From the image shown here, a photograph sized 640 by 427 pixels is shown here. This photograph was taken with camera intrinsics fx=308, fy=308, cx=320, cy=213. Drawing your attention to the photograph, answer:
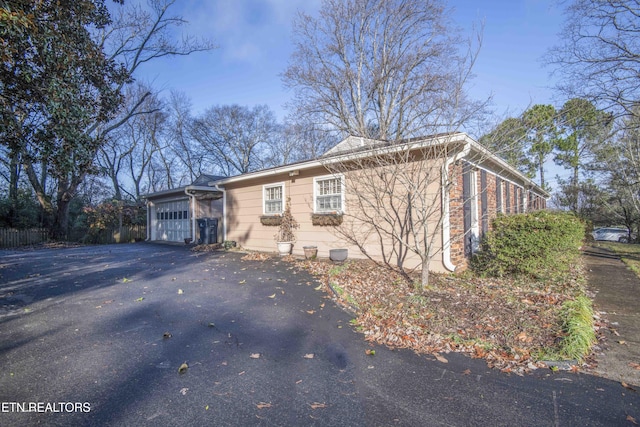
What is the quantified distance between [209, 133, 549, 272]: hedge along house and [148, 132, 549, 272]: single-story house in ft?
0.08

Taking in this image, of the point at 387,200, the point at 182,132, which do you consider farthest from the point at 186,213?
the point at 182,132

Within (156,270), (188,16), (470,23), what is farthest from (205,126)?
(470,23)

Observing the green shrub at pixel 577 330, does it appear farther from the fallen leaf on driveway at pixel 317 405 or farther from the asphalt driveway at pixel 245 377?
the fallen leaf on driveway at pixel 317 405

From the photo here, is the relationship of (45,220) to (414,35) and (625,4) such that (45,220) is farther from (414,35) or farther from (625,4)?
(625,4)

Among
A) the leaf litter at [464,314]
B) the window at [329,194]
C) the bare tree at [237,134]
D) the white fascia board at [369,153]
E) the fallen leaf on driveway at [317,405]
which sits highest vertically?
the bare tree at [237,134]

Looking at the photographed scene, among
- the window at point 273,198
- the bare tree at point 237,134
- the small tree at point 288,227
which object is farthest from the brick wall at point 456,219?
the bare tree at point 237,134

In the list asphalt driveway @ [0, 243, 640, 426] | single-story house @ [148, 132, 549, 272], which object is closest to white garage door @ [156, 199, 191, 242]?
single-story house @ [148, 132, 549, 272]

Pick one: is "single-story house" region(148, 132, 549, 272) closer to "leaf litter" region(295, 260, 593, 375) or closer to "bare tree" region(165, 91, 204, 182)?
"leaf litter" region(295, 260, 593, 375)

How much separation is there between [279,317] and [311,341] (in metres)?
0.90

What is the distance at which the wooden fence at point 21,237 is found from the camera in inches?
575

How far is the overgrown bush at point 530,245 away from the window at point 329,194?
144 inches

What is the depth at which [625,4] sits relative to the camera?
7.98m

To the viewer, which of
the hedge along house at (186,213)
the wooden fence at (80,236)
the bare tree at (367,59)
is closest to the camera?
the hedge along house at (186,213)

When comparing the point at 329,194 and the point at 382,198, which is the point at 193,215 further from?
the point at 382,198
